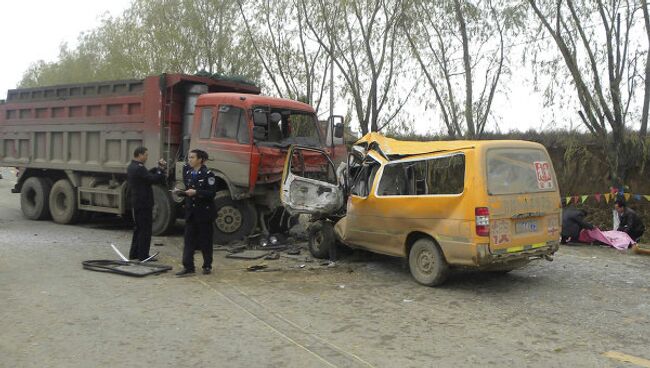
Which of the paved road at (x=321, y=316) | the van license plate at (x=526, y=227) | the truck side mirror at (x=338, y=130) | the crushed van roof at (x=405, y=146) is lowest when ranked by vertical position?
the paved road at (x=321, y=316)

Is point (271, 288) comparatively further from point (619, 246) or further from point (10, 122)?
point (10, 122)

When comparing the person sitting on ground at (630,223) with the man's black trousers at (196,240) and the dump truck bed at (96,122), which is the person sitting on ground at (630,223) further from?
the man's black trousers at (196,240)

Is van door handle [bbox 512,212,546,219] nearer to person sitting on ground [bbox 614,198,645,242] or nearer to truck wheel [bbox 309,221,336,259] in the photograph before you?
truck wheel [bbox 309,221,336,259]

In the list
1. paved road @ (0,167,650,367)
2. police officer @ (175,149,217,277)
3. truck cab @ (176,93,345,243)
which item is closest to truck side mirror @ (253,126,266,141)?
truck cab @ (176,93,345,243)

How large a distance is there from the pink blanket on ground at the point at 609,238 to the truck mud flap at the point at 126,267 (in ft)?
25.6

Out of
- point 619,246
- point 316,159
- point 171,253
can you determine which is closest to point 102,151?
point 171,253

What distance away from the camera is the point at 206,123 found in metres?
9.97

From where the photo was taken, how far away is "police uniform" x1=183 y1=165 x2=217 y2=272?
725cm

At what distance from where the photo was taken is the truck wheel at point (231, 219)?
9.71m

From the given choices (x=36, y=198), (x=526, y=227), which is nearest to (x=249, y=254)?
(x=526, y=227)

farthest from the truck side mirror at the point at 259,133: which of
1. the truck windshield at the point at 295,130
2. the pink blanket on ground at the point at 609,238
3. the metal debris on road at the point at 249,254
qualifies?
the pink blanket on ground at the point at 609,238

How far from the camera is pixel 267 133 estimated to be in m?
9.59

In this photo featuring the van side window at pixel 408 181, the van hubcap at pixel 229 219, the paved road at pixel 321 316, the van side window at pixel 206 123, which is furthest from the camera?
the van side window at pixel 206 123

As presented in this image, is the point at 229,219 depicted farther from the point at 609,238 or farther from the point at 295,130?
the point at 609,238
